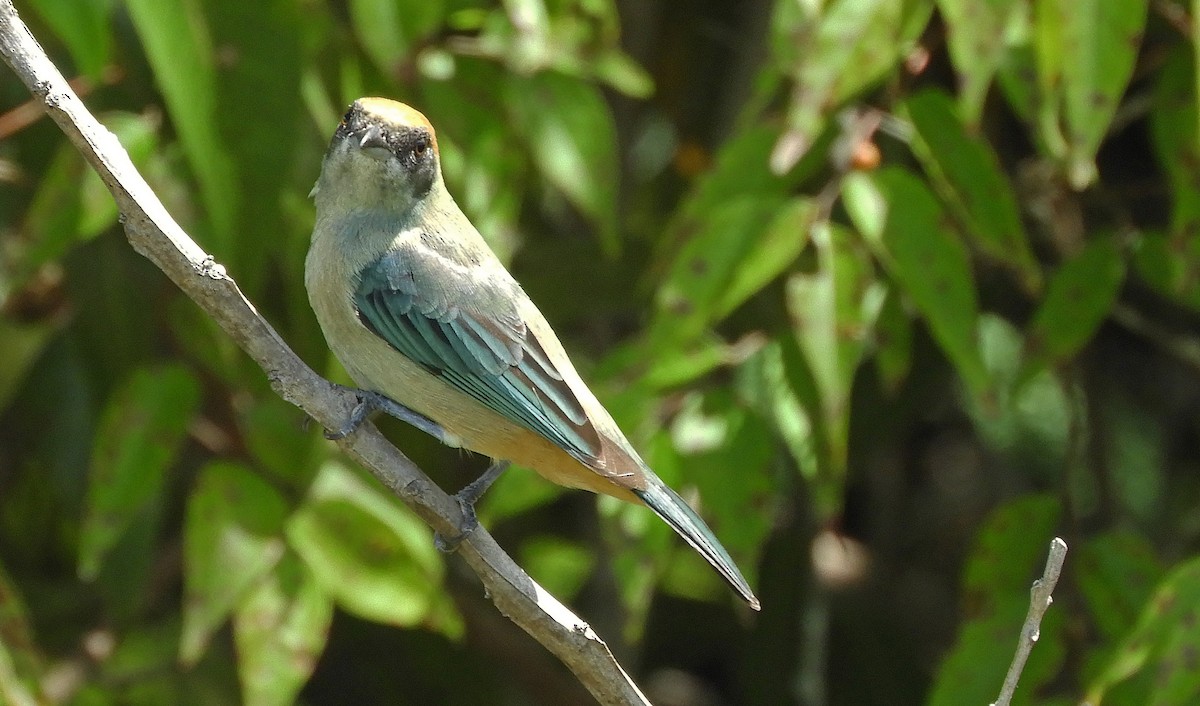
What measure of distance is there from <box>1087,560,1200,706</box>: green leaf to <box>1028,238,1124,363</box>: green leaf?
0.59 m

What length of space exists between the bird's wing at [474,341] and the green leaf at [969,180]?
951 mm

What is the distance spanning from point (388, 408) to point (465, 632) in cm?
152

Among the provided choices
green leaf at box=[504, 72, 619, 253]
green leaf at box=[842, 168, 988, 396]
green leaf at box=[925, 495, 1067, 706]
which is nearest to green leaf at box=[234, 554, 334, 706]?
green leaf at box=[504, 72, 619, 253]

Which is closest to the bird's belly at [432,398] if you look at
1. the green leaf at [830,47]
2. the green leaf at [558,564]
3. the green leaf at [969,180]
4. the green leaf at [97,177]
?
the green leaf at [97,177]

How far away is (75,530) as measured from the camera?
4.01 m

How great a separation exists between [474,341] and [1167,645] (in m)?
1.46

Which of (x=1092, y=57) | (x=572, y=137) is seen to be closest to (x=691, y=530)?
(x=572, y=137)

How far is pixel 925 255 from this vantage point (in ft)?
9.77

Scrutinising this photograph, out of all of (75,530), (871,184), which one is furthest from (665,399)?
(75,530)

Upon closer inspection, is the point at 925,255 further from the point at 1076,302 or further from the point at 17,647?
the point at 17,647

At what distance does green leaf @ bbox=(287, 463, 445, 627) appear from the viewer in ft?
10.2

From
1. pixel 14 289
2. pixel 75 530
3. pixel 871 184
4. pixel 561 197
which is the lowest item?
pixel 75 530

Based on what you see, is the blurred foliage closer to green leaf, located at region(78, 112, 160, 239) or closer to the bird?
green leaf, located at region(78, 112, 160, 239)

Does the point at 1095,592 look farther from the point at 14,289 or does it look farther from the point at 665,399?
the point at 14,289
